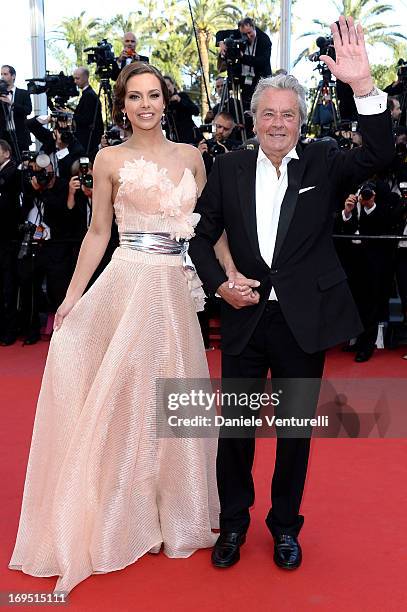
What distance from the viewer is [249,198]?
2562 millimetres

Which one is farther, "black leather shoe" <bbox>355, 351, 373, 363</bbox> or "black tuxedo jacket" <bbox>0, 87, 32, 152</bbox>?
"black tuxedo jacket" <bbox>0, 87, 32, 152</bbox>

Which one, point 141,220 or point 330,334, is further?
point 141,220

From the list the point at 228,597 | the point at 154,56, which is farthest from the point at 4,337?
the point at 154,56

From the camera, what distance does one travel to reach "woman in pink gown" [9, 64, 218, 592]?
271cm

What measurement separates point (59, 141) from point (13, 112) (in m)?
1.52

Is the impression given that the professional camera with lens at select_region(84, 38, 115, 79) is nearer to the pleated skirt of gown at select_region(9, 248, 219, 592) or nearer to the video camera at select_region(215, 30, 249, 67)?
the video camera at select_region(215, 30, 249, 67)

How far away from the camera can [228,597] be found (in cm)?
252

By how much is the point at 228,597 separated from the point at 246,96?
6024 mm

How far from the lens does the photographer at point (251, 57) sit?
7.45 meters

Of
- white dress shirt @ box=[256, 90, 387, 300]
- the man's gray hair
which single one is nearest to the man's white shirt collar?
white dress shirt @ box=[256, 90, 387, 300]

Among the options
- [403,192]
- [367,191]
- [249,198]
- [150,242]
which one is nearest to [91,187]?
[367,191]

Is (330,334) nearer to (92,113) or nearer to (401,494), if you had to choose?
(401,494)

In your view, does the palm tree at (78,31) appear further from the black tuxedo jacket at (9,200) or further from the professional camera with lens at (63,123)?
the black tuxedo jacket at (9,200)

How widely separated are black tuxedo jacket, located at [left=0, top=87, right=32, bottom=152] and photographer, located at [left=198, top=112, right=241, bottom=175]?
103 inches
